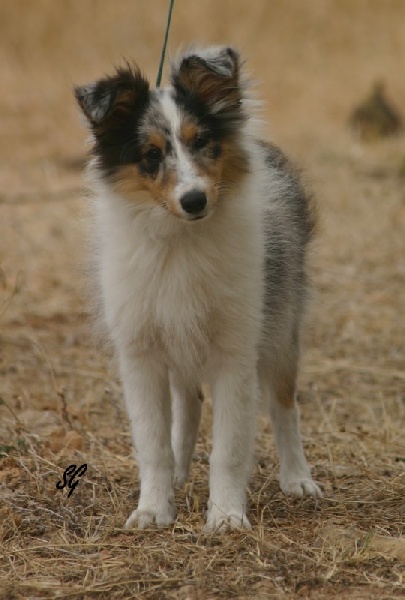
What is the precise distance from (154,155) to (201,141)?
21 centimetres

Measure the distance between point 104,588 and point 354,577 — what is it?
36.6 inches

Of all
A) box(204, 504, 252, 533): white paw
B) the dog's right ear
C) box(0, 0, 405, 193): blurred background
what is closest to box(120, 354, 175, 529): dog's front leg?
box(204, 504, 252, 533): white paw

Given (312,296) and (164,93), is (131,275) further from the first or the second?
(312,296)

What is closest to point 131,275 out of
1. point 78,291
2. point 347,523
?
point 347,523

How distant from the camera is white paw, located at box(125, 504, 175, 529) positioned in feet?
15.4

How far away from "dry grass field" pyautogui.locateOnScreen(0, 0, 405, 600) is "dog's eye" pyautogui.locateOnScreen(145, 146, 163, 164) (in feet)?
2.97

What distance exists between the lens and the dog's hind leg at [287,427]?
541 centimetres

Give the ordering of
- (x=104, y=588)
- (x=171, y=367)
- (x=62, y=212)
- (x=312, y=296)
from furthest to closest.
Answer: (x=62, y=212), (x=312, y=296), (x=171, y=367), (x=104, y=588)

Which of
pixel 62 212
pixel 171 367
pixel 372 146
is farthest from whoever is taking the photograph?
pixel 372 146

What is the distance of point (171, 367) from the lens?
16.1ft

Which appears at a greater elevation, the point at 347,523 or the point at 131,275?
the point at 131,275

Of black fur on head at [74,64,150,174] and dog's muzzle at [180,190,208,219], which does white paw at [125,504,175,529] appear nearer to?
dog's muzzle at [180,190,208,219]

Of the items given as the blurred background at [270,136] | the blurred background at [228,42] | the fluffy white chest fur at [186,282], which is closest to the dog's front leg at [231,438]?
the fluffy white chest fur at [186,282]

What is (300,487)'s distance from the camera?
17.5 feet
